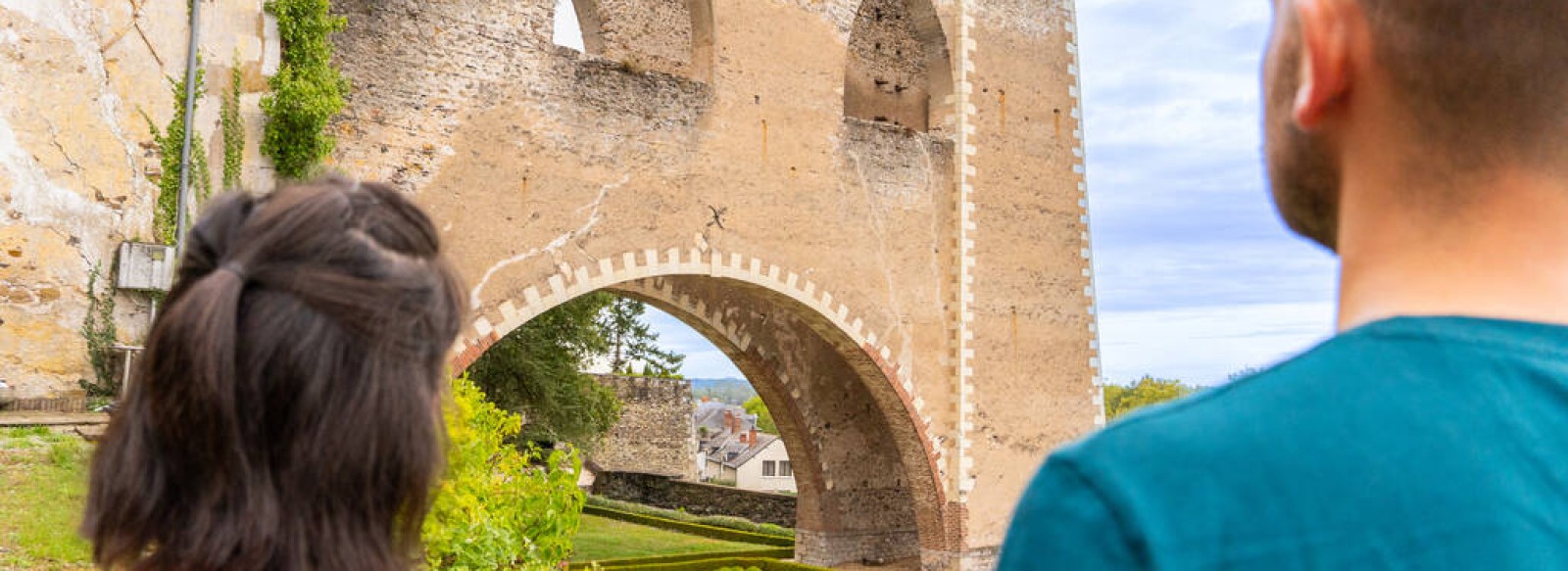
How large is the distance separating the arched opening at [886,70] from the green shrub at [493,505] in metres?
10.2

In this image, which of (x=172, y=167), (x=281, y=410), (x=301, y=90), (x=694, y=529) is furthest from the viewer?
(x=694, y=529)

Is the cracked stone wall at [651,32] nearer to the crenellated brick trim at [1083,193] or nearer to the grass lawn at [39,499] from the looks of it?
the crenellated brick trim at [1083,193]

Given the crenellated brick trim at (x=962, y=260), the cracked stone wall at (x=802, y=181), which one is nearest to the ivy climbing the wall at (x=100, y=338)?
the cracked stone wall at (x=802, y=181)

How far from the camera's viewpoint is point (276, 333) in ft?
4.37

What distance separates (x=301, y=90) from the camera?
31.7 ft

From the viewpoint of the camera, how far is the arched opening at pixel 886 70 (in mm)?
16125

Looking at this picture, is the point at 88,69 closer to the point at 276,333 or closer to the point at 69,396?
the point at 69,396

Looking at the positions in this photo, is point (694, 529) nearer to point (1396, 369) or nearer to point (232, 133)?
point (232, 133)

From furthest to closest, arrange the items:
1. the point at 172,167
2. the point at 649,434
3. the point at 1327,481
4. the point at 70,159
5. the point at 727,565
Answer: the point at 649,434 → the point at 727,565 → the point at 172,167 → the point at 70,159 → the point at 1327,481

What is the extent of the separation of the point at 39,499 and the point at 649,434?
2373 cm

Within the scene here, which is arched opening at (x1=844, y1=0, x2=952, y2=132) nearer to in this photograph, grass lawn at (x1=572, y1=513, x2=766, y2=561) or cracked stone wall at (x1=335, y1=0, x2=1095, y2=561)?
cracked stone wall at (x1=335, y1=0, x2=1095, y2=561)

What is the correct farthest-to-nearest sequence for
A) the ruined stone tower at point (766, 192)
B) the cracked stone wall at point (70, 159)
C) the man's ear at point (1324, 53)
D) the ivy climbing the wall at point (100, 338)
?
the ruined stone tower at point (766, 192)
the ivy climbing the wall at point (100, 338)
the cracked stone wall at point (70, 159)
the man's ear at point (1324, 53)

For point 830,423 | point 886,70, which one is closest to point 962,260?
point 830,423

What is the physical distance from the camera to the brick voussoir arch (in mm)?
10992
